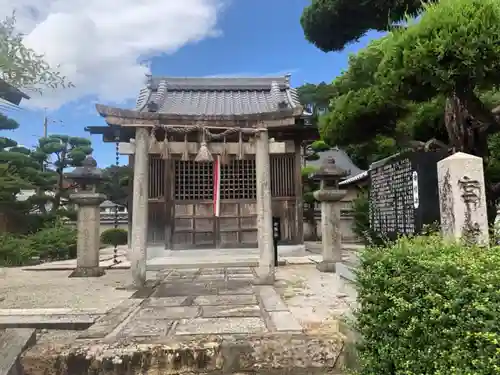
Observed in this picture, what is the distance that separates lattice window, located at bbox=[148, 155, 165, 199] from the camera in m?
13.0

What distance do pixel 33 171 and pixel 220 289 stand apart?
45.1 ft

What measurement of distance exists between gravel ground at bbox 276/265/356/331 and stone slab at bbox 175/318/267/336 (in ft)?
2.10

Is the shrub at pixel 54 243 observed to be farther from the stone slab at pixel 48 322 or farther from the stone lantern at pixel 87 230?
the stone slab at pixel 48 322

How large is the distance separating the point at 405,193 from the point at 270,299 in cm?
A: 289

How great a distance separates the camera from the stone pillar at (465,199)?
372 cm

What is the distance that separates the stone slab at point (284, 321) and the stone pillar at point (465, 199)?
2051 mm

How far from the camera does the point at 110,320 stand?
515cm

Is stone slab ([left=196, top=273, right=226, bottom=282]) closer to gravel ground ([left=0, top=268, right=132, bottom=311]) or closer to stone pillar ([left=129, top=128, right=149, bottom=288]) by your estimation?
stone pillar ([left=129, top=128, right=149, bottom=288])

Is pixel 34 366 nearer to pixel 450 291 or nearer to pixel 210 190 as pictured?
pixel 450 291

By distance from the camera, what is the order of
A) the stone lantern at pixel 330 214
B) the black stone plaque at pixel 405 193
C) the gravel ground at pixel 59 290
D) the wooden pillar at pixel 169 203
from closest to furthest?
1. the black stone plaque at pixel 405 193
2. the gravel ground at pixel 59 290
3. the stone lantern at pixel 330 214
4. the wooden pillar at pixel 169 203


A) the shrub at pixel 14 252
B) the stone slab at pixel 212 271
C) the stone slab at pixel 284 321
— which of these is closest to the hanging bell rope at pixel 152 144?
the stone slab at pixel 212 271

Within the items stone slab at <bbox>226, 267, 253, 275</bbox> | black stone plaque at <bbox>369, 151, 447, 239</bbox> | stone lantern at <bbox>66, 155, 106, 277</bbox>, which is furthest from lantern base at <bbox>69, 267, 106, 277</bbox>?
black stone plaque at <bbox>369, 151, 447, 239</bbox>

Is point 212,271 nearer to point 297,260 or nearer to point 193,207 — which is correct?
point 297,260

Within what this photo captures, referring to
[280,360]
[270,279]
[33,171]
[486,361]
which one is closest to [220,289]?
[270,279]
